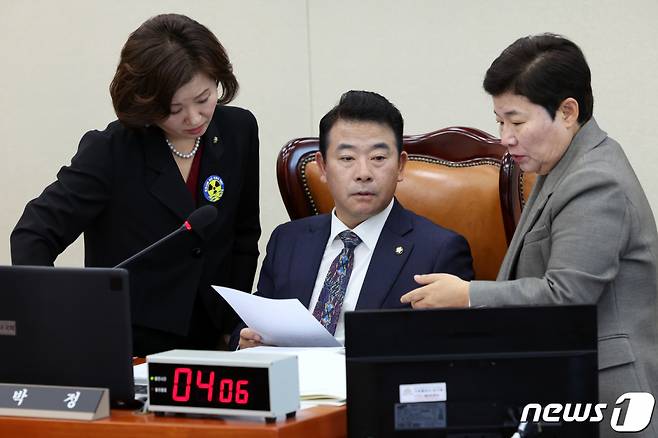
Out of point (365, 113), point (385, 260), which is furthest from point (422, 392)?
point (365, 113)

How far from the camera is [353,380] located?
1.64 metres

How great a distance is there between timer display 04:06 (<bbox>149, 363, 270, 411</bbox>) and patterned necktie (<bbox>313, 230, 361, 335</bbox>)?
2.61 feet

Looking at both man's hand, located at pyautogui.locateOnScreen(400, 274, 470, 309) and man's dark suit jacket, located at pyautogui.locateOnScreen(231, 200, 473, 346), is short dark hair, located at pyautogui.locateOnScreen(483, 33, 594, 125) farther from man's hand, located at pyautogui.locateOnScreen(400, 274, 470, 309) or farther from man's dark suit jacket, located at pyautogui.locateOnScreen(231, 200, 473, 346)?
man's dark suit jacket, located at pyautogui.locateOnScreen(231, 200, 473, 346)

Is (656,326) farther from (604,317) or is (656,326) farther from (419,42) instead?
(419,42)

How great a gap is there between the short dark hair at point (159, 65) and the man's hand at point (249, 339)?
0.56 metres

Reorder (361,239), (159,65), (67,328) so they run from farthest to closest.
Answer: (361,239), (159,65), (67,328)

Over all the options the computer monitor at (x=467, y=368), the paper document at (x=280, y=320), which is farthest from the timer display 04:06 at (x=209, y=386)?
the paper document at (x=280, y=320)

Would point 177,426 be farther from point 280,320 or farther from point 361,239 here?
point 361,239

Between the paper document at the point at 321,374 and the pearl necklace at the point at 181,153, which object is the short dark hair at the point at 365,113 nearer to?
the pearl necklace at the point at 181,153

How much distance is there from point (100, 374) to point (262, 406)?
311 millimetres

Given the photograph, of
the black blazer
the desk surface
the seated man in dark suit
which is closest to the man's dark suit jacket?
the seated man in dark suit

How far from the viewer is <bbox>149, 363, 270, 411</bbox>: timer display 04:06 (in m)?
1.64

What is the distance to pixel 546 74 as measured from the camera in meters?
2.09

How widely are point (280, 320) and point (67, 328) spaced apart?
1.75 feet
